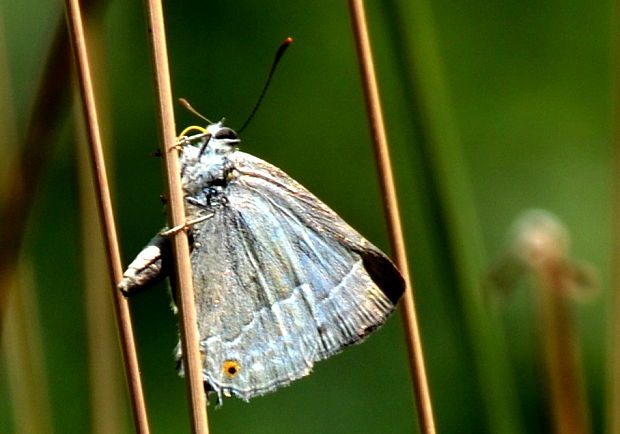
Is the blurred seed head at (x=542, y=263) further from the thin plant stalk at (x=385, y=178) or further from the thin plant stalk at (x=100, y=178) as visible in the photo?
the thin plant stalk at (x=100, y=178)

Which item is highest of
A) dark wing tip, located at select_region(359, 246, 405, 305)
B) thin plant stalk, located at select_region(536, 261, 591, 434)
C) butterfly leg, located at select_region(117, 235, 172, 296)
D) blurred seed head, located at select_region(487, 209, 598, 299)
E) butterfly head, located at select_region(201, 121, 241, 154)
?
butterfly head, located at select_region(201, 121, 241, 154)

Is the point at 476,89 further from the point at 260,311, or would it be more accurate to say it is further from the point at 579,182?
the point at 260,311

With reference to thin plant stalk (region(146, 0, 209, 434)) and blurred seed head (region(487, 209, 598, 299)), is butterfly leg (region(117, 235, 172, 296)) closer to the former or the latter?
thin plant stalk (region(146, 0, 209, 434))

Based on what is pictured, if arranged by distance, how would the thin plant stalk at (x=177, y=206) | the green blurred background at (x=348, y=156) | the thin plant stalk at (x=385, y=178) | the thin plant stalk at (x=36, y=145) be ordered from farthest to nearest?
1. the green blurred background at (x=348, y=156)
2. the thin plant stalk at (x=36, y=145)
3. the thin plant stalk at (x=385, y=178)
4. the thin plant stalk at (x=177, y=206)

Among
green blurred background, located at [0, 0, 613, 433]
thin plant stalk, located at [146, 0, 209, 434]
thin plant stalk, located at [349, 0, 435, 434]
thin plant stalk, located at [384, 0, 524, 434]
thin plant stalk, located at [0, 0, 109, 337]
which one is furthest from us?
green blurred background, located at [0, 0, 613, 433]

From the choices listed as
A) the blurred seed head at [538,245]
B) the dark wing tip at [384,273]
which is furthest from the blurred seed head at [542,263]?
the dark wing tip at [384,273]

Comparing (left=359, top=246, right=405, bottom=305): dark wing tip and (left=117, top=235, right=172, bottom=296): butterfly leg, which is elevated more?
(left=117, top=235, right=172, bottom=296): butterfly leg

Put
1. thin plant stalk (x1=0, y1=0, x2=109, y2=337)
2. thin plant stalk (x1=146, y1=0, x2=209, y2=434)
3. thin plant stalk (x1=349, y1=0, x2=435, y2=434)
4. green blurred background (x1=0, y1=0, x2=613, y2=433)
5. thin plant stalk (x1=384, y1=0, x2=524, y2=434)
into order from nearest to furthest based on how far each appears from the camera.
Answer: thin plant stalk (x1=146, y1=0, x2=209, y2=434) < thin plant stalk (x1=349, y1=0, x2=435, y2=434) < thin plant stalk (x1=0, y1=0, x2=109, y2=337) < thin plant stalk (x1=384, y1=0, x2=524, y2=434) < green blurred background (x1=0, y1=0, x2=613, y2=433)

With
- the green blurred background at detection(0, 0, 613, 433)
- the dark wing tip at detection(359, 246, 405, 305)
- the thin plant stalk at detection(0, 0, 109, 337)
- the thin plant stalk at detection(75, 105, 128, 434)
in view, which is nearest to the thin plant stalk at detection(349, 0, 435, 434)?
the dark wing tip at detection(359, 246, 405, 305)
